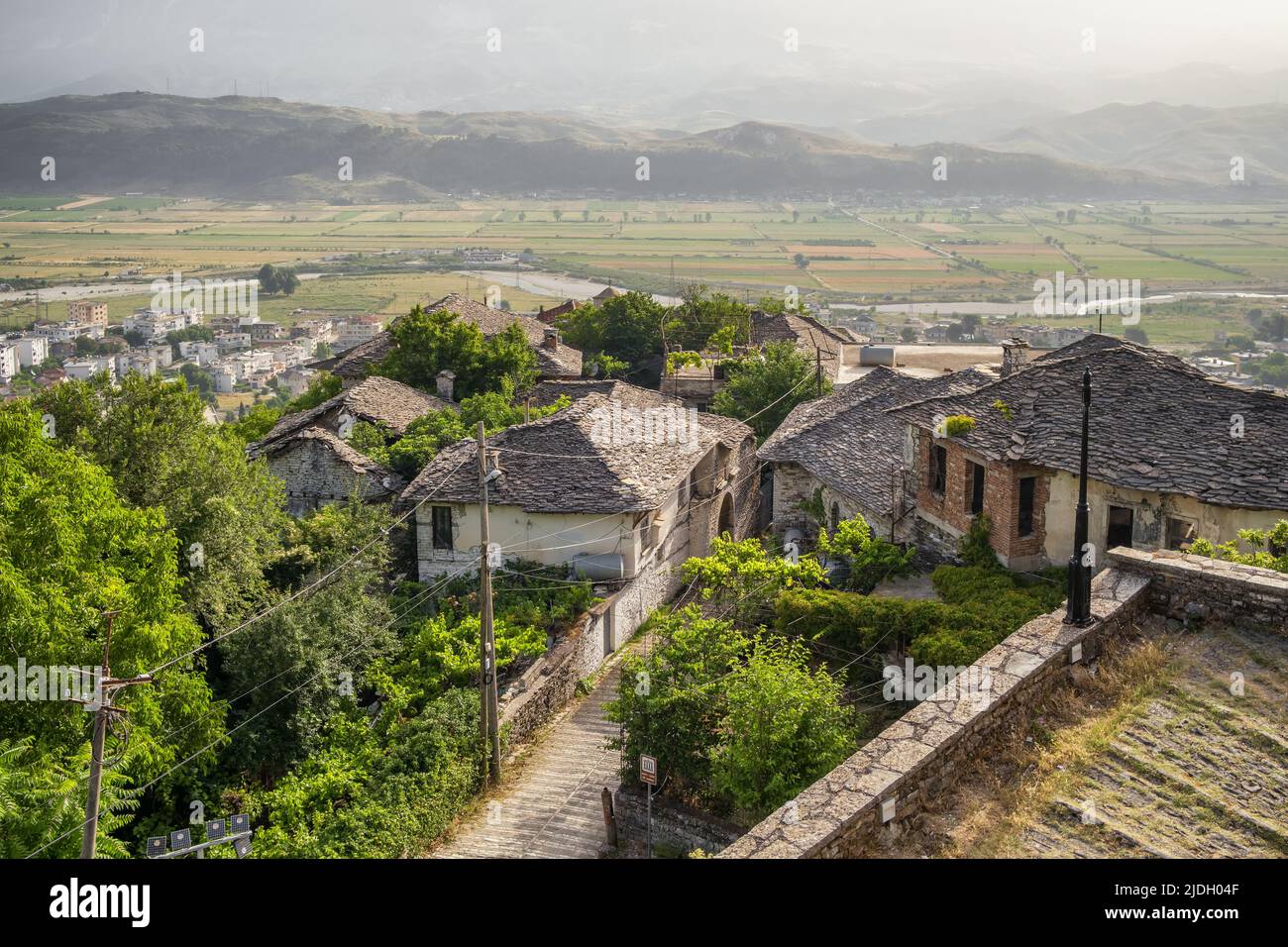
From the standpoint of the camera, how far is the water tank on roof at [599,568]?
2955 centimetres

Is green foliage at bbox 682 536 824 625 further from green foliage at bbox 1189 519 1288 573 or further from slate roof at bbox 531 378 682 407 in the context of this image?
slate roof at bbox 531 378 682 407

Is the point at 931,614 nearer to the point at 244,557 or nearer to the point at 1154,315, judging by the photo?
the point at 244,557

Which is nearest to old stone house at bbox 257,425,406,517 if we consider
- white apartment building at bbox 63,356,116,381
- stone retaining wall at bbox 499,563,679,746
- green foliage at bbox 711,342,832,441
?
stone retaining wall at bbox 499,563,679,746

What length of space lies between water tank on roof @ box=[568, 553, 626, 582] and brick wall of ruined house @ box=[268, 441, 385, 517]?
822cm

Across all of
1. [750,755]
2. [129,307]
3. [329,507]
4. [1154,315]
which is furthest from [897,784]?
[129,307]

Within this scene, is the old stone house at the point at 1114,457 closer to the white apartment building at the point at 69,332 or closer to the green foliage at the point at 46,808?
the green foliage at the point at 46,808

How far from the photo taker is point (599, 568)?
2959 centimetres

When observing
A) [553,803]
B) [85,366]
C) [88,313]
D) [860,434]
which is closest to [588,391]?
[860,434]

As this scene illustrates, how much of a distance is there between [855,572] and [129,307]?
16561cm

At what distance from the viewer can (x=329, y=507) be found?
31812 millimetres

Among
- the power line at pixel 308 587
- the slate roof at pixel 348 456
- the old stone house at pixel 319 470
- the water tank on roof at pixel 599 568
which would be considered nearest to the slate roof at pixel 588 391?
the slate roof at pixel 348 456

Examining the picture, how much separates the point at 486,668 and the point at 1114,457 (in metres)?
11.9
